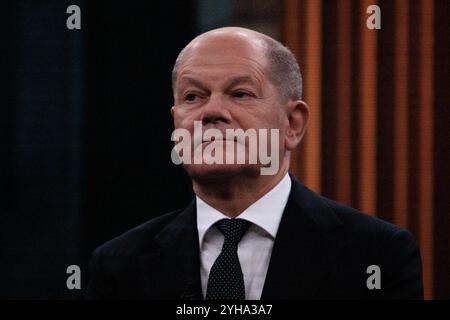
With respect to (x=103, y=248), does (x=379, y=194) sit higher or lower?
higher

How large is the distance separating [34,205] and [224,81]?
64 cm

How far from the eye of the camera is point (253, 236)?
1.69 meters

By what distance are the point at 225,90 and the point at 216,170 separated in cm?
20

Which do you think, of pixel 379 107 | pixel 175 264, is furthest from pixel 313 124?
pixel 175 264

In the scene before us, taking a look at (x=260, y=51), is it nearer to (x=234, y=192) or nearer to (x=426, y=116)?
(x=234, y=192)

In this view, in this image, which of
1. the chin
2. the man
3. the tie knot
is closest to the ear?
the man

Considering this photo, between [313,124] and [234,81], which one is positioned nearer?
[234,81]

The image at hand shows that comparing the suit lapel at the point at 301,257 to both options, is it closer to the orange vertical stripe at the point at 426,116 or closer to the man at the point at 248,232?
the man at the point at 248,232

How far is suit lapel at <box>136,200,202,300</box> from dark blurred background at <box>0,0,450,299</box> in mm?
105

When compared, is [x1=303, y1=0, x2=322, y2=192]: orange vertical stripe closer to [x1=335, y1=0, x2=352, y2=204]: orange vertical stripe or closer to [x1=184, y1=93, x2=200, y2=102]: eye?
[x1=335, y1=0, x2=352, y2=204]: orange vertical stripe
